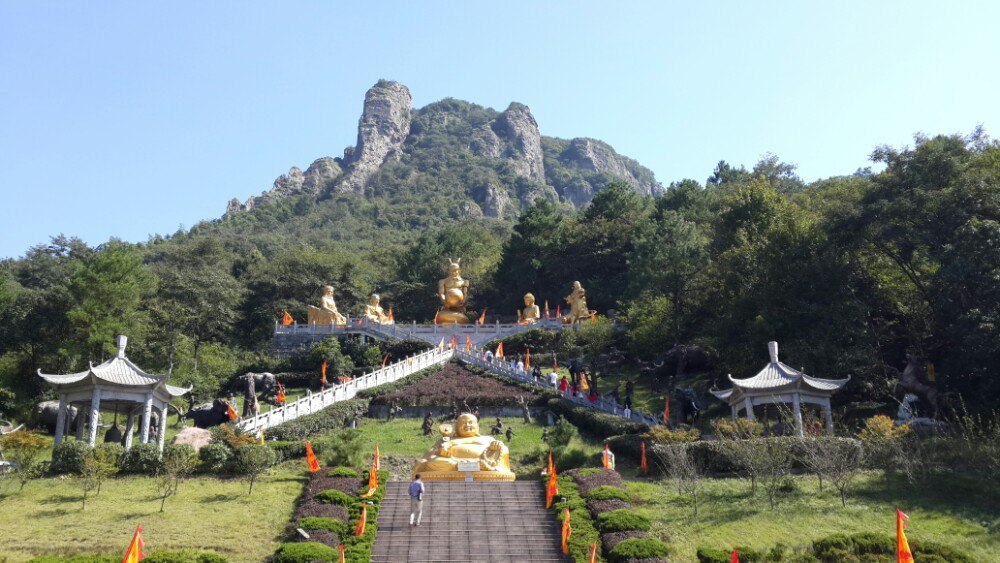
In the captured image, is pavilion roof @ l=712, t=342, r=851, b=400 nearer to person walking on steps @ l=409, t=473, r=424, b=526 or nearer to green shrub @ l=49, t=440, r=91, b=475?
person walking on steps @ l=409, t=473, r=424, b=526

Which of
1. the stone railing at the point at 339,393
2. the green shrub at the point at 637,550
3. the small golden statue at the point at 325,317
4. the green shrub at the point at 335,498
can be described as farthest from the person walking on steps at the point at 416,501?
the small golden statue at the point at 325,317

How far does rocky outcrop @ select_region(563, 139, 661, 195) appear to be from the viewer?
171m

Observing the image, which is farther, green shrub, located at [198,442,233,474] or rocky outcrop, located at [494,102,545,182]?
rocky outcrop, located at [494,102,545,182]

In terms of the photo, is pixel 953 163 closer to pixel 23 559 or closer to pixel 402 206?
pixel 23 559

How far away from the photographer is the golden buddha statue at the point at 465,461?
23266 millimetres

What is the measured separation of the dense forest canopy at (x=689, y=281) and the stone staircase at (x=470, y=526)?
12879 mm

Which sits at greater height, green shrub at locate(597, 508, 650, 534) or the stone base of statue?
the stone base of statue

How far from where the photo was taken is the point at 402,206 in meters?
112

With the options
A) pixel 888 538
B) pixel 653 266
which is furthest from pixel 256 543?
pixel 653 266

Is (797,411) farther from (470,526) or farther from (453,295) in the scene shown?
(453,295)

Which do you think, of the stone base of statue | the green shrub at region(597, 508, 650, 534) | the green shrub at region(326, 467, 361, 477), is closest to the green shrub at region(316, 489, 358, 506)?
the green shrub at region(326, 467, 361, 477)

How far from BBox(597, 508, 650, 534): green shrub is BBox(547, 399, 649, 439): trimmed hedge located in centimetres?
795

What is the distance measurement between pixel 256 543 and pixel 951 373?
21051 millimetres

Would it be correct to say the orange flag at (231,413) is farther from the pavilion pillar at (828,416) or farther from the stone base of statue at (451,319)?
the stone base of statue at (451,319)
